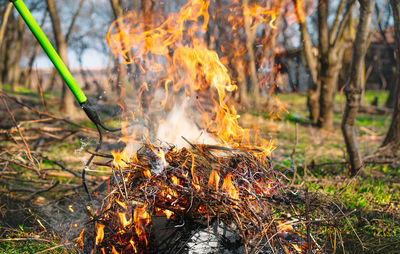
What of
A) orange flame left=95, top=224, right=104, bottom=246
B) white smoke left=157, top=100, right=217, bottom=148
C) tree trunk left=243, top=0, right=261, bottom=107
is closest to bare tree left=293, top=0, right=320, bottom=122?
tree trunk left=243, top=0, right=261, bottom=107

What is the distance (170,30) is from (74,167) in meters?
3.55

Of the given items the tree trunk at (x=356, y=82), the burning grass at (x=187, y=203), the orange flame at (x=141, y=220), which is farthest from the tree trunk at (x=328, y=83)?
the orange flame at (x=141, y=220)

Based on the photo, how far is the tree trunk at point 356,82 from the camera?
15.3ft

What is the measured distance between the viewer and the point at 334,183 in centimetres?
462

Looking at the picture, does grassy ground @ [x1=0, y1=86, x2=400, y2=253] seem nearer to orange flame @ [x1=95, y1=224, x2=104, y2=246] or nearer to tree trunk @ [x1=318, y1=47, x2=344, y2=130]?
tree trunk @ [x1=318, y1=47, x2=344, y2=130]

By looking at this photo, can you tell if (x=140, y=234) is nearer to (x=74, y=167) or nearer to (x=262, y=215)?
(x=262, y=215)

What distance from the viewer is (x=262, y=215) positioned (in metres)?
2.49

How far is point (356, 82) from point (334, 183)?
1.55 m

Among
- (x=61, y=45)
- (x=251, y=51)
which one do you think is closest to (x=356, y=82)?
(x=251, y=51)

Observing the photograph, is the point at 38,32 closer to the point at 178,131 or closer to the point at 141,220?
the point at 178,131

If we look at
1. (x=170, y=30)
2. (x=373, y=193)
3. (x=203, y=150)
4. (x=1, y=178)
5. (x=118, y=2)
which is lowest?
(x=373, y=193)

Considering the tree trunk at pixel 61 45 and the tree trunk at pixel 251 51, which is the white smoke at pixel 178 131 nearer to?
the tree trunk at pixel 251 51

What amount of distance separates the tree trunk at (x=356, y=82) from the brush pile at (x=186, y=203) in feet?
8.88

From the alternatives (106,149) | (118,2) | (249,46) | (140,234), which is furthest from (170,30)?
(249,46)
